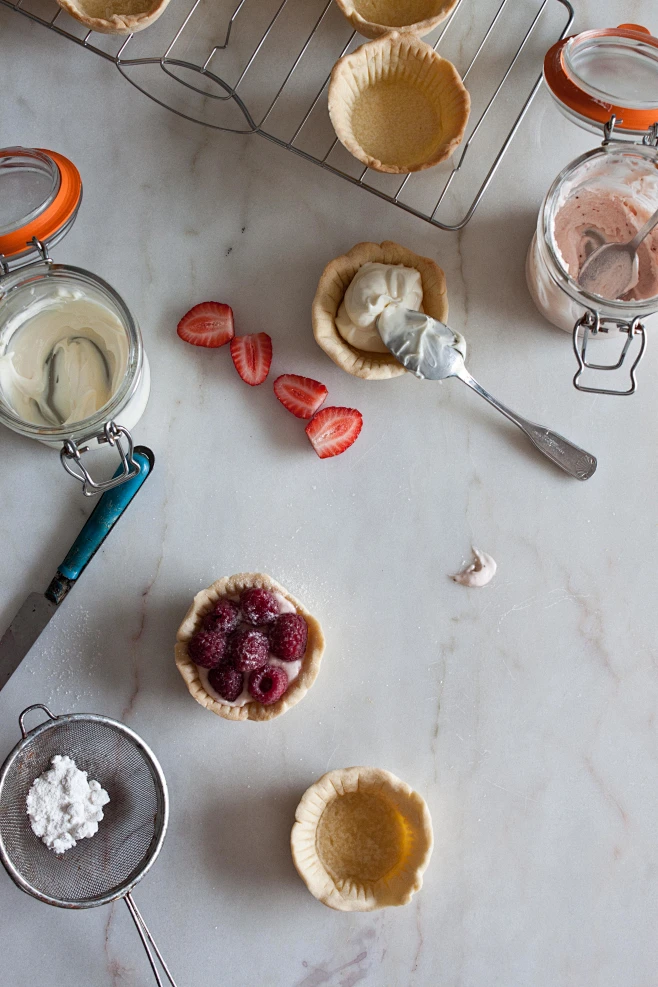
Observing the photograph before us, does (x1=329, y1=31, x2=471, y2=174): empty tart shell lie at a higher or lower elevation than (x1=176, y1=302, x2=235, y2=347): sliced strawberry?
higher

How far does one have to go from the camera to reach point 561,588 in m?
1.52

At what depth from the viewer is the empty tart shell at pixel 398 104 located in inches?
55.1

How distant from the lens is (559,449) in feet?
4.96

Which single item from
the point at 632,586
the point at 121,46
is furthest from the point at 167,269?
the point at 632,586

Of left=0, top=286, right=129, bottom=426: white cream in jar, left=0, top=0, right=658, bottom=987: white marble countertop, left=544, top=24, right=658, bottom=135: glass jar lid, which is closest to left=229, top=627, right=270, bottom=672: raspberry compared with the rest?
left=0, top=0, right=658, bottom=987: white marble countertop

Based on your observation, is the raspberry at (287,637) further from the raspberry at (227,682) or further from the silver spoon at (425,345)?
the silver spoon at (425,345)

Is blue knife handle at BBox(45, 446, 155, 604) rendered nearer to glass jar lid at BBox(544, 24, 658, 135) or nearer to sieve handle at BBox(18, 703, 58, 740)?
sieve handle at BBox(18, 703, 58, 740)

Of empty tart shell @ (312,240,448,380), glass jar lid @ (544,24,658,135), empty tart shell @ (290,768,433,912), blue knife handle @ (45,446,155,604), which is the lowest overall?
empty tart shell @ (290,768,433,912)

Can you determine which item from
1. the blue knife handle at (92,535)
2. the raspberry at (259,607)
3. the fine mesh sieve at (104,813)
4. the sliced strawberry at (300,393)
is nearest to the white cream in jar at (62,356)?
the blue knife handle at (92,535)

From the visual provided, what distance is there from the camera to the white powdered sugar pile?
1406 millimetres

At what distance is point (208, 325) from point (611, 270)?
69cm

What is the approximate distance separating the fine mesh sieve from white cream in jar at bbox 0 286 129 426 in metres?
0.50

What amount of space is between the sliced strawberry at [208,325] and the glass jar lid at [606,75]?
662mm

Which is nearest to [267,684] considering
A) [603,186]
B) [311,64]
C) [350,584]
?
[350,584]
